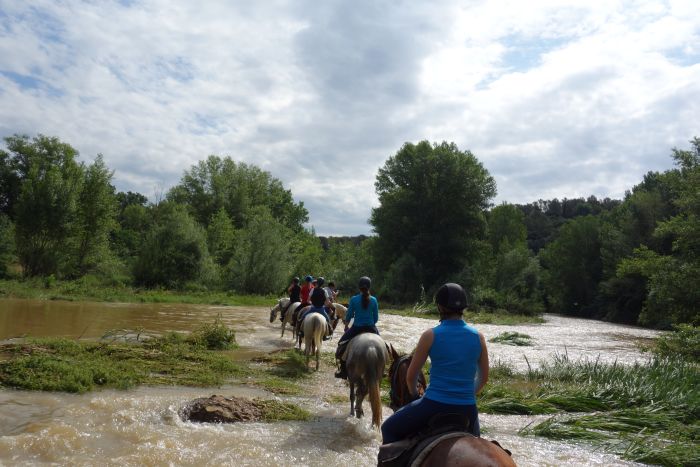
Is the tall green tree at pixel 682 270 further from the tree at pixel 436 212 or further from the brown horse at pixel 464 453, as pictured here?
the tree at pixel 436 212

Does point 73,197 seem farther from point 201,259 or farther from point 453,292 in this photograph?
point 453,292

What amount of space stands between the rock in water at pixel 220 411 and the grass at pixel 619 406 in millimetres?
4635

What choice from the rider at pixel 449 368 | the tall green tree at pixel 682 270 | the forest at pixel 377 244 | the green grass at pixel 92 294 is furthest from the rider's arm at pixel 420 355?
the forest at pixel 377 244

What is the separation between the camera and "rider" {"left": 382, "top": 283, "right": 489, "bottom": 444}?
4461 mm

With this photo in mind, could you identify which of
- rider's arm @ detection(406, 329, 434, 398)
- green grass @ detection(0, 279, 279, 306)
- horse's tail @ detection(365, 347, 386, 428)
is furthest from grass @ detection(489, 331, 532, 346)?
green grass @ detection(0, 279, 279, 306)

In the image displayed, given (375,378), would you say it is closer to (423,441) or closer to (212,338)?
(423,441)

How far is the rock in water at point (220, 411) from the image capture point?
321 inches

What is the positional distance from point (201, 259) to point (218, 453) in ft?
133

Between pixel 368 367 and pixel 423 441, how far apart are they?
4.32 metres

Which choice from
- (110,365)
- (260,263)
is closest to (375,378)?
(110,365)

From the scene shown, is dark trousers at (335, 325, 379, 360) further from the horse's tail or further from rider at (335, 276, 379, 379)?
the horse's tail

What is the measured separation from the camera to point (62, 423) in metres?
7.42

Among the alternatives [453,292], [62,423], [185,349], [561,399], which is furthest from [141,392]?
[561,399]

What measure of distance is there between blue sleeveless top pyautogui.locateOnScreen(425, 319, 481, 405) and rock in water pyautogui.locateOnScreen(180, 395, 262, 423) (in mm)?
4829
